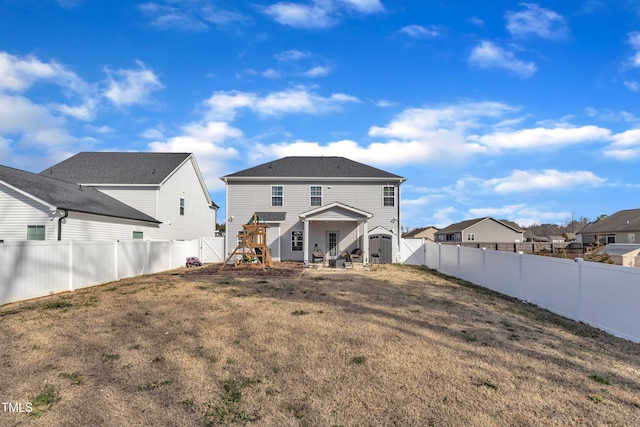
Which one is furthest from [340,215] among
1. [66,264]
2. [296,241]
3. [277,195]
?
[66,264]

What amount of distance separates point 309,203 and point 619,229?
35.4 metres

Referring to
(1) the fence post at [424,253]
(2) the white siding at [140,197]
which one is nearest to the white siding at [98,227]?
(2) the white siding at [140,197]

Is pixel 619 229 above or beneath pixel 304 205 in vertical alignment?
beneath

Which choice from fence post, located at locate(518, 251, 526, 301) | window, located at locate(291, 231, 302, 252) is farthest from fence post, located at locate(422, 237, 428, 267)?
fence post, located at locate(518, 251, 526, 301)

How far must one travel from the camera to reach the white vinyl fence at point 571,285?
6.66m

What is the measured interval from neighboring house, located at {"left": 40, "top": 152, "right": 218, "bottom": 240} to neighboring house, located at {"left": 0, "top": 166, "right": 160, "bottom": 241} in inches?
150

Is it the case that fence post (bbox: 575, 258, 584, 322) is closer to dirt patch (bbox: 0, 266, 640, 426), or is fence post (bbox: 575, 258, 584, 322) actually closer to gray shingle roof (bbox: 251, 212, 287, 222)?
Answer: dirt patch (bbox: 0, 266, 640, 426)

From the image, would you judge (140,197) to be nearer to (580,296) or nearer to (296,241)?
(296,241)

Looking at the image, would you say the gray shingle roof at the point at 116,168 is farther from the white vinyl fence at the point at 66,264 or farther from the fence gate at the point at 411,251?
the fence gate at the point at 411,251

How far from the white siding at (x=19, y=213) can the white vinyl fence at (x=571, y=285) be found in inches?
695

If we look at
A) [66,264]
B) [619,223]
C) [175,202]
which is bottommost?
[66,264]

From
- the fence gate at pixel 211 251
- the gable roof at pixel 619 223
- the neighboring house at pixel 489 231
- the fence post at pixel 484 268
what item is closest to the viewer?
the fence post at pixel 484 268

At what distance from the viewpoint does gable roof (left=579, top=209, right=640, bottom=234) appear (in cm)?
3778

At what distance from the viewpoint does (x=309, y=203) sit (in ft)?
78.2
